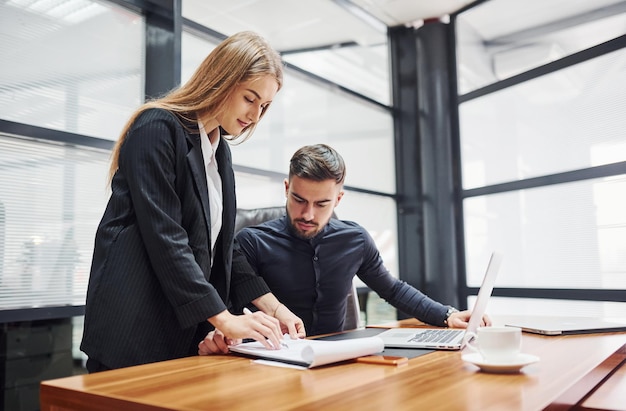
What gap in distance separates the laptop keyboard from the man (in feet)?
0.80

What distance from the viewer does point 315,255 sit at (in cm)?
187

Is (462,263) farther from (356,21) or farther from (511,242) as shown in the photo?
(356,21)

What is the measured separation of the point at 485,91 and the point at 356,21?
41.6 inches

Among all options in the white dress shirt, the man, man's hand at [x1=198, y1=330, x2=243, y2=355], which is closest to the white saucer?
man's hand at [x1=198, y1=330, x2=243, y2=355]

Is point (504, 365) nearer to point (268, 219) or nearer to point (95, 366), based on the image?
point (95, 366)

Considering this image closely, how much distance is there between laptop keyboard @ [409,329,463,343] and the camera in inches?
51.4

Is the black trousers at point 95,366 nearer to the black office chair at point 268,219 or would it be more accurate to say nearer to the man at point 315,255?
the man at point 315,255

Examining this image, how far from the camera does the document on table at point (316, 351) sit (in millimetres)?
961

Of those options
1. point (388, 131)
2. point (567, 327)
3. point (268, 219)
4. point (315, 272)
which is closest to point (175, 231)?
point (315, 272)

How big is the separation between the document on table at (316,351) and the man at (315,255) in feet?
2.16

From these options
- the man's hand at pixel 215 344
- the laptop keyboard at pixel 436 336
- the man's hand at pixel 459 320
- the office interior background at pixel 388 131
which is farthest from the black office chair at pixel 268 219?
the man's hand at pixel 215 344

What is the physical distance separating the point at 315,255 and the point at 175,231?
0.80m

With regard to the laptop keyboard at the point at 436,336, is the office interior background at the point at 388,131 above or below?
above

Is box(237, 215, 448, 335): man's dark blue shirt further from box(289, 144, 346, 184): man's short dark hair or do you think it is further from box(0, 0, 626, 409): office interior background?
box(0, 0, 626, 409): office interior background
